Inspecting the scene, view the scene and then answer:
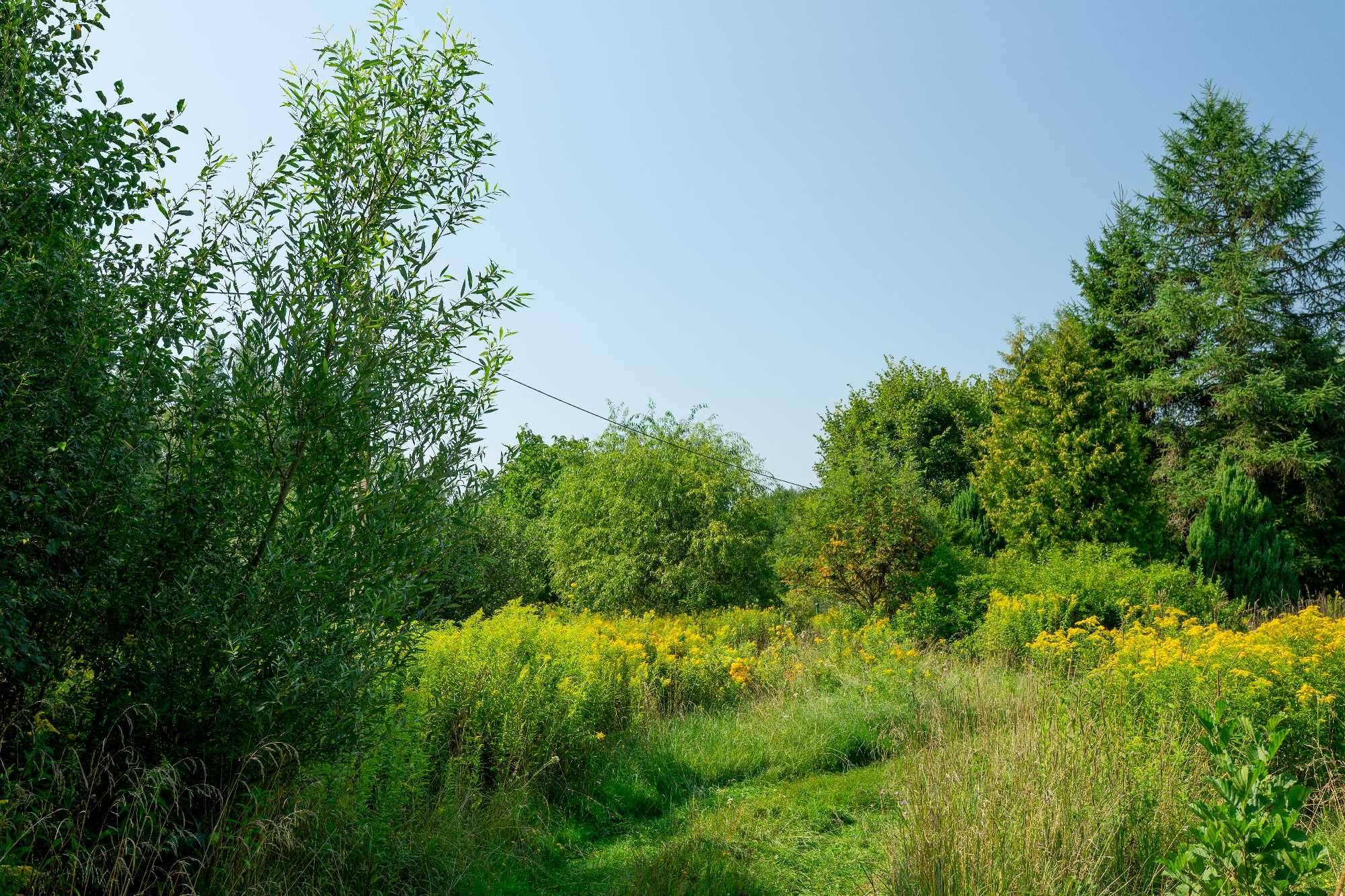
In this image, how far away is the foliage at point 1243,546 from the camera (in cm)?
Answer: 1634

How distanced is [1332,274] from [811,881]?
24179 mm

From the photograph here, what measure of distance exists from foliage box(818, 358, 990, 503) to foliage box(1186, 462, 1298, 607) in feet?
31.3

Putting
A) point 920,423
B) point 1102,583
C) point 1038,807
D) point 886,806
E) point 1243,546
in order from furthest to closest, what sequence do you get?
point 920,423 → point 1243,546 → point 1102,583 → point 886,806 → point 1038,807

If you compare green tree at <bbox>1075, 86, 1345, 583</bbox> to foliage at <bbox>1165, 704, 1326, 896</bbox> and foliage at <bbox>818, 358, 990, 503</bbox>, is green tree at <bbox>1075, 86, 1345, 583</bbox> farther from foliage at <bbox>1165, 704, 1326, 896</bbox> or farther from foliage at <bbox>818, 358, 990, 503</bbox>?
foliage at <bbox>1165, 704, 1326, 896</bbox>

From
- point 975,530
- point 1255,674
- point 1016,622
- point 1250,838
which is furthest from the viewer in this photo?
point 975,530

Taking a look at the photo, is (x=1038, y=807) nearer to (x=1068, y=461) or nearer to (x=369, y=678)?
(x=369, y=678)

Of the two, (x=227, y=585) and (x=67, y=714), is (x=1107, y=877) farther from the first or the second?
(x=67, y=714)

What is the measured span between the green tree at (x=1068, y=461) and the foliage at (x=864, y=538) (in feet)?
9.75

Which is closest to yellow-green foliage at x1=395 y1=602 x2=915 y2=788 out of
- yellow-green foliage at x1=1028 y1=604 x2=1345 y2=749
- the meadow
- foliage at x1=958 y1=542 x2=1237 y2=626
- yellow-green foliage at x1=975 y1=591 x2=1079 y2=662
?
the meadow

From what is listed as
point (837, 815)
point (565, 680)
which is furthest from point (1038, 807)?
point (565, 680)

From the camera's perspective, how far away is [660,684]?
28.3ft

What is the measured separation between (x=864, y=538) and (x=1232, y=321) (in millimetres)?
12727

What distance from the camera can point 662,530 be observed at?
54.2 ft

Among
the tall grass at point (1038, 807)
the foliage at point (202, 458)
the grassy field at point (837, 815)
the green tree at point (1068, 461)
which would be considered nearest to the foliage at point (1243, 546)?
the green tree at point (1068, 461)
